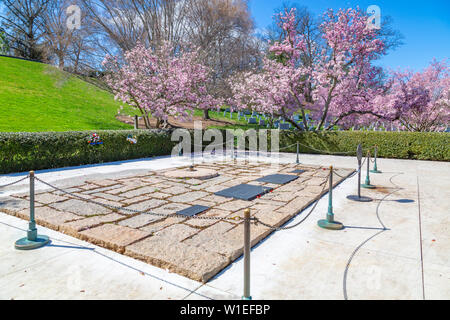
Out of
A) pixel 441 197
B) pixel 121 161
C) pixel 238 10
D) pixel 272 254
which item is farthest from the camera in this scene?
pixel 238 10

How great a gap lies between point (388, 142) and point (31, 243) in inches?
581

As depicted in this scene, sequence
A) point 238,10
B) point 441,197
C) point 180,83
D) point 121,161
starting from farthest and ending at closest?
1. point 238,10
2. point 180,83
3. point 121,161
4. point 441,197

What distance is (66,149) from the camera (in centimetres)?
1026

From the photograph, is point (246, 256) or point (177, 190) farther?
point (177, 190)

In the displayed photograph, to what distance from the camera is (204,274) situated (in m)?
3.08

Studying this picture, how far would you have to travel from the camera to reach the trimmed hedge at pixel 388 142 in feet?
42.6

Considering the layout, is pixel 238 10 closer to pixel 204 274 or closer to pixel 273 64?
pixel 273 64

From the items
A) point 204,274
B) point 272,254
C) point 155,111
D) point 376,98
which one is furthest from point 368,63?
point 204,274

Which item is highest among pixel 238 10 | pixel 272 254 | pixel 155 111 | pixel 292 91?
pixel 238 10

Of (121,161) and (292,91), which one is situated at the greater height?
(292,91)

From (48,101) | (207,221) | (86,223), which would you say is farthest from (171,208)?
(48,101)

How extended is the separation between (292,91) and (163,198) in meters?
12.4

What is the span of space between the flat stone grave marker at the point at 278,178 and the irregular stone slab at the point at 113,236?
4.64 m

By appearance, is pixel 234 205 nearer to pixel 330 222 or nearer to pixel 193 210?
pixel 193 210
